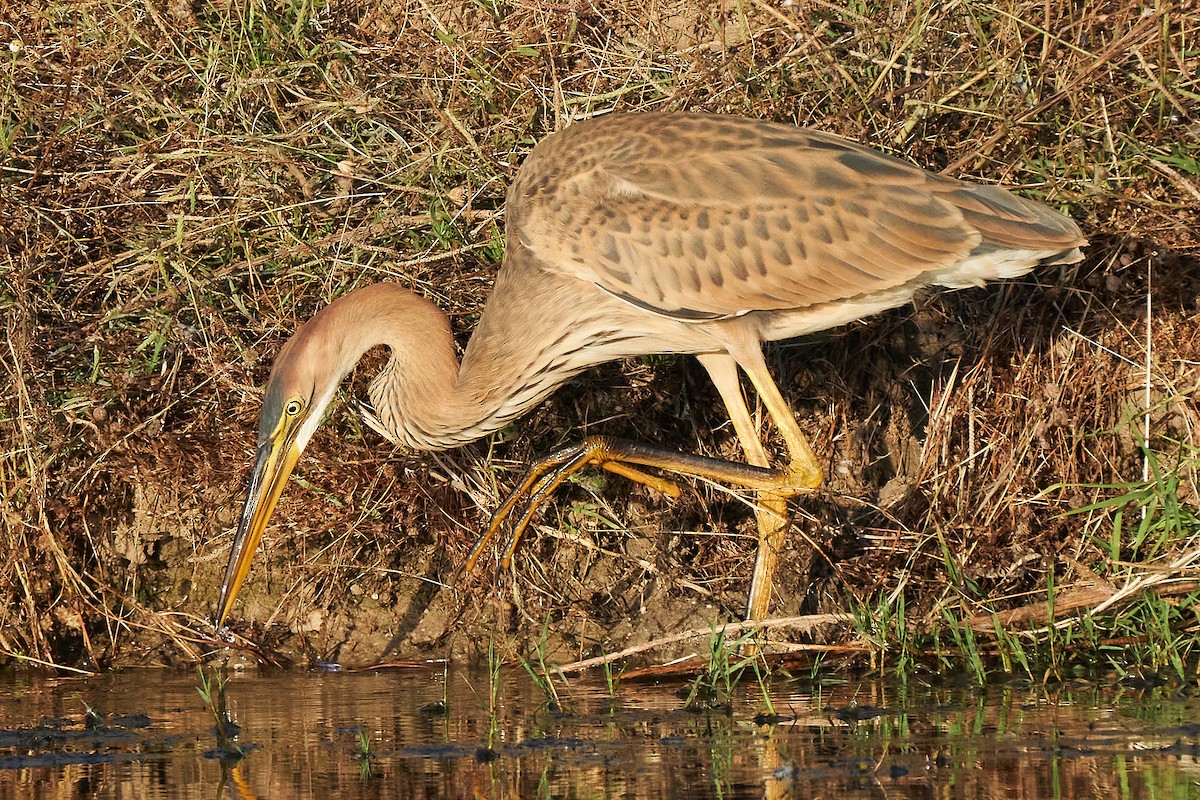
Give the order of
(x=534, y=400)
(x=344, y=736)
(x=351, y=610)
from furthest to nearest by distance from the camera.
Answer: (x=351, y=610), (x=534, y=400), (x=344, y=736)

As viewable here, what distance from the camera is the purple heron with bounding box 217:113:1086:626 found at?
215 inches

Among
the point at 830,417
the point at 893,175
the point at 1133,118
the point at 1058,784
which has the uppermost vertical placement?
the point at 1133,118

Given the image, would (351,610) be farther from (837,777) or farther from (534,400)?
(837,777)

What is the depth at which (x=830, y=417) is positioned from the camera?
6246 millimetres

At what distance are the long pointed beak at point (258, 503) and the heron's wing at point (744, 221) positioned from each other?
47.3 inches

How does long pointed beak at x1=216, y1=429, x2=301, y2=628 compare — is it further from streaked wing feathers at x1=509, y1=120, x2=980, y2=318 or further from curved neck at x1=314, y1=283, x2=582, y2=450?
streaked wing feathers at x1=509, y1=120, x2=980, y2=318

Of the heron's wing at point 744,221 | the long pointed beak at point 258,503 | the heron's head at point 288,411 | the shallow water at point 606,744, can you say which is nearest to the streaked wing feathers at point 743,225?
the heron's wing at point 744,221

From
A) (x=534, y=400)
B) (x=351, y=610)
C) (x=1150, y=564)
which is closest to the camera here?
(x=1150, y=564)

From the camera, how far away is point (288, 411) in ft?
18.7

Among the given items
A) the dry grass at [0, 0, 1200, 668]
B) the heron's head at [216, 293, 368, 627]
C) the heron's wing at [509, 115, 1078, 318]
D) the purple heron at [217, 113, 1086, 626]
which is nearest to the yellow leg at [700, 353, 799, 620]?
the purple heron at [217, 113, 1086, 626]

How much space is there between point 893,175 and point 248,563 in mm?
2729

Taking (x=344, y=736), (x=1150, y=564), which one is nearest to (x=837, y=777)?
(x=344, y=736)

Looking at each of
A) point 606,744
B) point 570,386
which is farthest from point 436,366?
point 606,744

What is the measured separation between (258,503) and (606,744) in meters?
1.92
